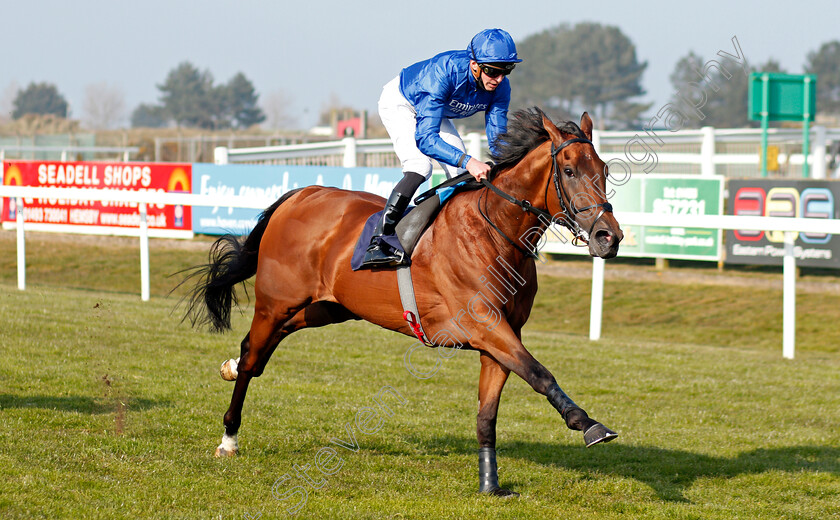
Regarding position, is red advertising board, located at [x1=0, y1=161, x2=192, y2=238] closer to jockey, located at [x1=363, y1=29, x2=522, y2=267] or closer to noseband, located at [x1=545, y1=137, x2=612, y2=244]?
jockey, located at [x1=363, y1=29, x2=522, y2=267]

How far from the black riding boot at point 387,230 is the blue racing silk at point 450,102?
27 centimetres

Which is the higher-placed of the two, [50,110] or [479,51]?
[50,110]

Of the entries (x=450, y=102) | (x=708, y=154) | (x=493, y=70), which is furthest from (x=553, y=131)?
(x=708, y=154)

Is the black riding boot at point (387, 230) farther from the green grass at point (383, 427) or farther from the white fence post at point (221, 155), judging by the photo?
the white fence post at point (221, 155)

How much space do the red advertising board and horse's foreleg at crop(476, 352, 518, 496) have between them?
491 inches

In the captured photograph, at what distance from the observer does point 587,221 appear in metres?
3.83

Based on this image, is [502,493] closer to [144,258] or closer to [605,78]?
[144,258]

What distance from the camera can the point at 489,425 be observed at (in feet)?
14.1

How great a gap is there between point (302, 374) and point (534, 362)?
3412 millimetres

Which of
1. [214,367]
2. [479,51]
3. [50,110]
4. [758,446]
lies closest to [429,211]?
[479,51]

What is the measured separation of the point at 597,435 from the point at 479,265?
0.96m

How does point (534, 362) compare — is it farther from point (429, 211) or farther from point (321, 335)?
point (321, 335)

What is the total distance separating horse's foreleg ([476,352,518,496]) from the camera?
169 inches

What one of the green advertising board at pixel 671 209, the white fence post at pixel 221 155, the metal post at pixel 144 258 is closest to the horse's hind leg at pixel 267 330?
the metal post at pixel 144 258
